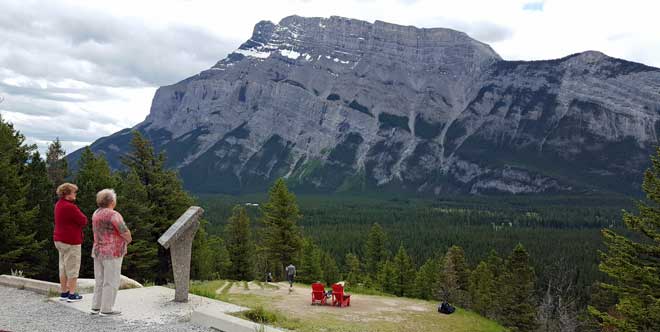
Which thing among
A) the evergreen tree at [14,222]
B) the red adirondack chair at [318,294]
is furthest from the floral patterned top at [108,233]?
the evergreen tree at [14,222]

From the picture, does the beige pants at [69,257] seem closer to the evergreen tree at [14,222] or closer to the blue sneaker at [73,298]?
the blue sneaker at [73,298]

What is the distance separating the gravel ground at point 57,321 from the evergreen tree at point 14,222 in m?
15.8

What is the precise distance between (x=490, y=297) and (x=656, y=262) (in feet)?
119

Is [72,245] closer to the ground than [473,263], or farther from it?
farther from it

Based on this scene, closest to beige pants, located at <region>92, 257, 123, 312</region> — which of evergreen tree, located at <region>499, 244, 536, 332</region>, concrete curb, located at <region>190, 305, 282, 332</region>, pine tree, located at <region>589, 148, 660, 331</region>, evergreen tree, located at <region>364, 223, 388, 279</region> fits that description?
concrete curb, located at <region>190, 305, 282, 332</region>

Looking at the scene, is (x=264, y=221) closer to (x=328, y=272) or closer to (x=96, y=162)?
(x=96, y=162)

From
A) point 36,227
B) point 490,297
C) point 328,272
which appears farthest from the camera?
point 328,272

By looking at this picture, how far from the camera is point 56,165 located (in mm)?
40688

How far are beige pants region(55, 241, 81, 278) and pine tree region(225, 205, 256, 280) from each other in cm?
3679

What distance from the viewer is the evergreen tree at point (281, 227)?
4344 centimetres

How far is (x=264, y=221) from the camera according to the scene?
144 feet

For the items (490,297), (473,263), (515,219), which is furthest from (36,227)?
(515,219)

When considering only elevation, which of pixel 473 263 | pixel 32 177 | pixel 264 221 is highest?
pixel 32 177

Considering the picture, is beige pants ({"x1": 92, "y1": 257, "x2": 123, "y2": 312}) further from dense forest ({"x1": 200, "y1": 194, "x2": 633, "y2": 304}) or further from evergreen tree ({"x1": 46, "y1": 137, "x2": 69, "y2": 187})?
dense forest ({"x1": 200, "y1": 194, "x2": 633, "y2": 304})
